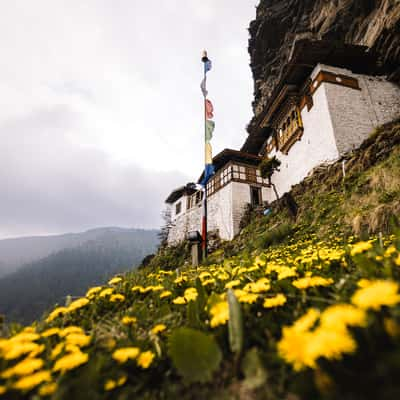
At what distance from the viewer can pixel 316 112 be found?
12148 mm

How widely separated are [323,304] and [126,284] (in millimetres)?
1623

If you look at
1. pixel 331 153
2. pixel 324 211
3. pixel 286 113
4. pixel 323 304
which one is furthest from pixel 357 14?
pixel 323 304

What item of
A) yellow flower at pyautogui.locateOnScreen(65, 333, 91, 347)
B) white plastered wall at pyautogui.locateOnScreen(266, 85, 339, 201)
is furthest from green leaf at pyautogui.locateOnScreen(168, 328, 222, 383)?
white plastered wall at pyautogui.locateOnScreen(266, 85, 339, 201)

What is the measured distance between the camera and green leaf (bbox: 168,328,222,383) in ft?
2.59

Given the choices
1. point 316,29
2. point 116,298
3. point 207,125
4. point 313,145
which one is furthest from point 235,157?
point 116,298

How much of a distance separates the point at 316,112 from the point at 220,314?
13935 millimetres

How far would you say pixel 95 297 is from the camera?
5.64ft

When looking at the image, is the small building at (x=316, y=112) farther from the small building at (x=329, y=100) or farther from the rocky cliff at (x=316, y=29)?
the rocky cliff at (x=316, y=29)

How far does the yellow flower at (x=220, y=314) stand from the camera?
3.18 feet

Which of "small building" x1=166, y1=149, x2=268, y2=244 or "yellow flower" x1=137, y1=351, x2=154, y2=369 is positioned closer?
"yellow flower" x1=137, y1=351, x2=154, y2=369

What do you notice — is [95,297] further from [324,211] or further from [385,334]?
[324,211]

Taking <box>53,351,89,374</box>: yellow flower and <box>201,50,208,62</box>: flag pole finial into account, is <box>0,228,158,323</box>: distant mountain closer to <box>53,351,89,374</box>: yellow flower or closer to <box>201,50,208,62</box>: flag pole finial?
<box>201,50,208,62</box>: flag pole finial

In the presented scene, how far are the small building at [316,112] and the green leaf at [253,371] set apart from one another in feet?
39.7

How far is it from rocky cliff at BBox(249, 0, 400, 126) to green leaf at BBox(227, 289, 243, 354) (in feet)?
51.3
